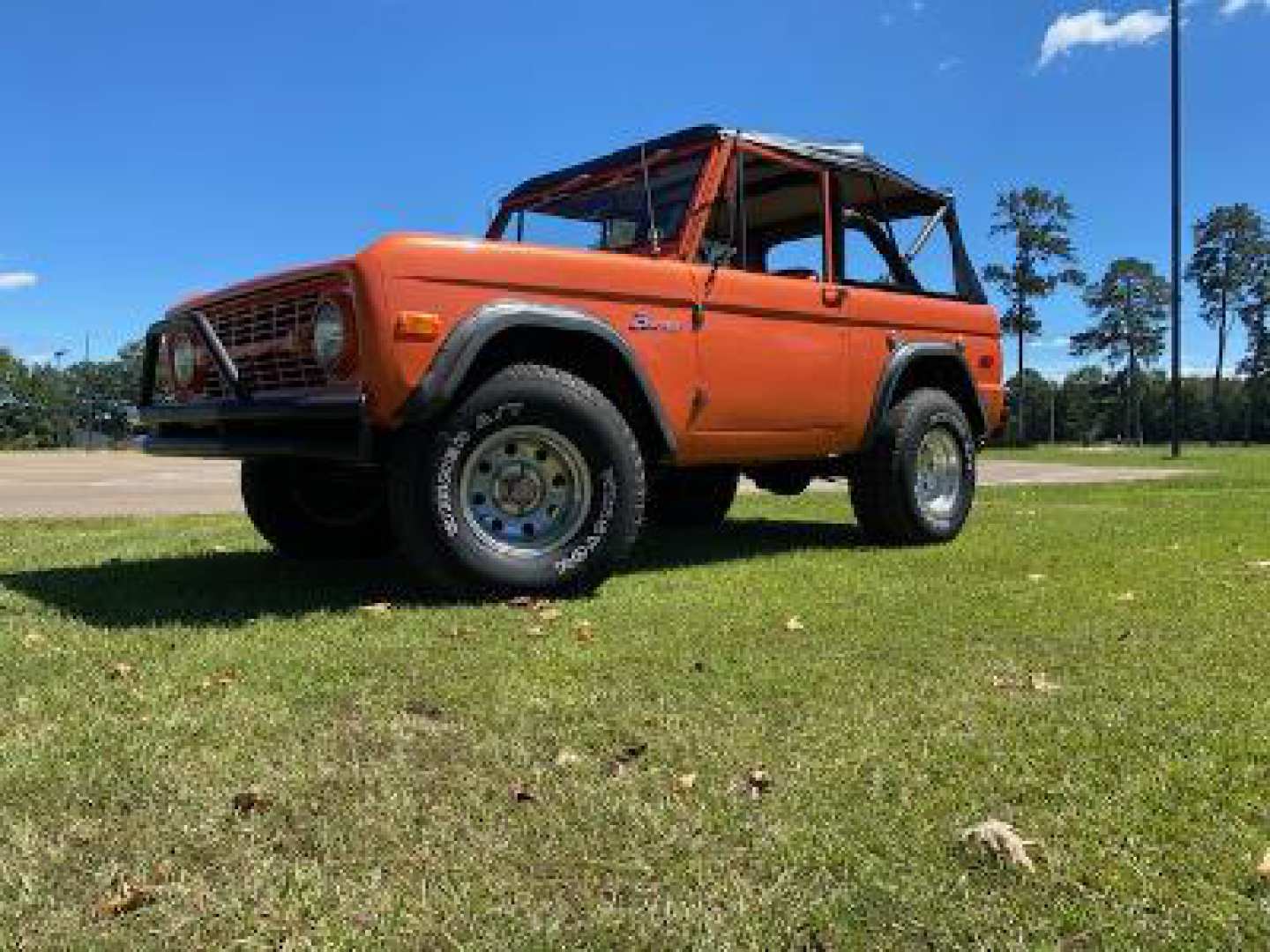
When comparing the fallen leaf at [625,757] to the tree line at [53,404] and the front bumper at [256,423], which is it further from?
the tree line at [53,404]

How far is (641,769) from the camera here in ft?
9.28

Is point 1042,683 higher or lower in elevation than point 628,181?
lower

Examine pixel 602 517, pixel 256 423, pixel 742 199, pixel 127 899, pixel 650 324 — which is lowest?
pixel 127 899

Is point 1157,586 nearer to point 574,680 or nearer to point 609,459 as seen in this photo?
point 609,459

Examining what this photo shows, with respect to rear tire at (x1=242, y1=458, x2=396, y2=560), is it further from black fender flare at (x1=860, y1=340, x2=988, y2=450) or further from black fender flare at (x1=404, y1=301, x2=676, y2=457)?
black fender flare at (x1=860, y1=340, x2=988, y2=450)

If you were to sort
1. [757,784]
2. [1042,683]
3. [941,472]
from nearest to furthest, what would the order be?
[757,784]
[1042,683]
[941,472]

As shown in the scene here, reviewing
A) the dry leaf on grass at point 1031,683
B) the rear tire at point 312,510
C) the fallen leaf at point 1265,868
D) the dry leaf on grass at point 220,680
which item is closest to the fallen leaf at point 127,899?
the dry leaf on grass at point 220,680

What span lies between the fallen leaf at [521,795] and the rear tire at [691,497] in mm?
5262

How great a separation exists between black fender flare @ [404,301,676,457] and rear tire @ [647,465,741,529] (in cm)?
280

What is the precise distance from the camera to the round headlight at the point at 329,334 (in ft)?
15.7

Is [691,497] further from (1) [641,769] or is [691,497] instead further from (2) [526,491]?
(1) [641,769]

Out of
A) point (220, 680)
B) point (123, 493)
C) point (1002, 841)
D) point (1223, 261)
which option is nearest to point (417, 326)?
point (220, 680)

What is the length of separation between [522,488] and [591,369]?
63 cm

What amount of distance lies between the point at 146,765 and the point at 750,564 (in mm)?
3891
